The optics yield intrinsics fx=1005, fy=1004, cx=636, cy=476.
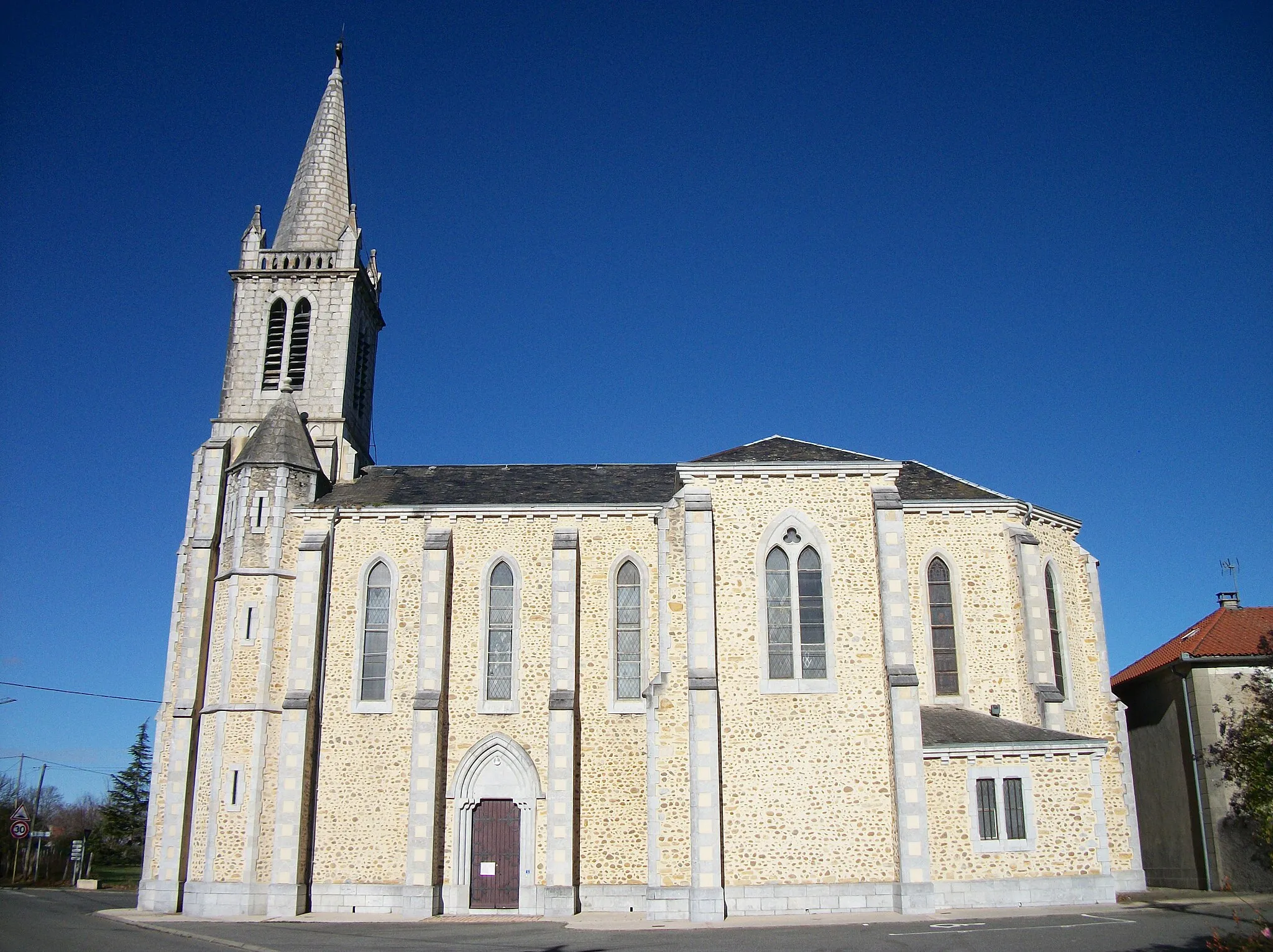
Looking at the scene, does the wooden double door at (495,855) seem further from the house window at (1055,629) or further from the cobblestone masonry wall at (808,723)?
the house window at (1055,629)

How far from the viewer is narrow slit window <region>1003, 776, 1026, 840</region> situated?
19922mm

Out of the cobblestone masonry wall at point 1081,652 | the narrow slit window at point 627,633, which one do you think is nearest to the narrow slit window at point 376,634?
the narrow slit window at point 627,633

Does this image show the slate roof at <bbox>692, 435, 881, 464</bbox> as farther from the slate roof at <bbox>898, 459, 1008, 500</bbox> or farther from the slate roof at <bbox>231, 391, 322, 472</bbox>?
the slate roof at <bbox>231, 391, 322, 472</bbox>

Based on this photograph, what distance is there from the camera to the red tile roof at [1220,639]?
86.2 feet

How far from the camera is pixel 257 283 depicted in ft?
103

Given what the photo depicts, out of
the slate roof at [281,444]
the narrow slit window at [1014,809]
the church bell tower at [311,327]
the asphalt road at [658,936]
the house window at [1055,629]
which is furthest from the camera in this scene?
the church bell tower at [311,327]

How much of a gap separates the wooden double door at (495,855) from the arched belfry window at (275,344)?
585 inches

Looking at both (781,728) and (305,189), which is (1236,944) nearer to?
(781,728)

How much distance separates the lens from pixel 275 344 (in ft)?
102

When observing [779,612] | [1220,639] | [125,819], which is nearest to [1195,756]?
[1220,639]

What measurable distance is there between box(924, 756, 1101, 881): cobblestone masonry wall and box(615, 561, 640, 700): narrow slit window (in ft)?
23.2

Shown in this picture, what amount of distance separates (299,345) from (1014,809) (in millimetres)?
23629

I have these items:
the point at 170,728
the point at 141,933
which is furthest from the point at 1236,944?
the point at 170,728

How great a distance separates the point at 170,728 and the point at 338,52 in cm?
2415
